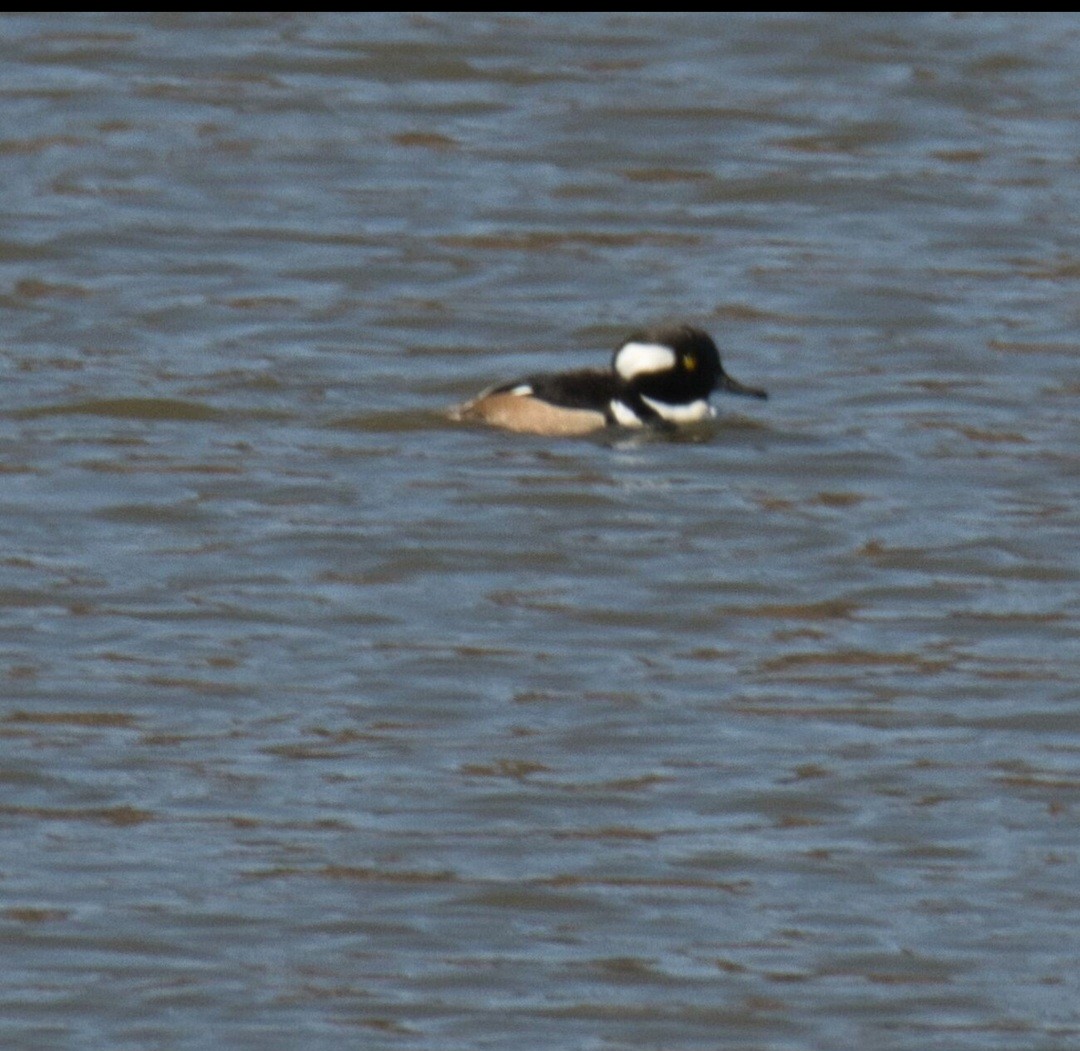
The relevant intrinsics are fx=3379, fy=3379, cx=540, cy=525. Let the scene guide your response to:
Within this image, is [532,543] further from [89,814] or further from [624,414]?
[89,814]

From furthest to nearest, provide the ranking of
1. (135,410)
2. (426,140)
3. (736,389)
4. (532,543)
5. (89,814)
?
(426,140), (736,389), (135,410), (532,543), (89,814)

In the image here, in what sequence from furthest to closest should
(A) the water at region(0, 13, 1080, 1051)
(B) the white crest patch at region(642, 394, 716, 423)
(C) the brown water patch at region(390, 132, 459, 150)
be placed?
1. (C) the brown water patch at region(390, 132, 459, 150)
2. (B) the white crest patch at region(642, 394, 716, 423)
3. (A) the water at region(0, 13, 1080, 1051)

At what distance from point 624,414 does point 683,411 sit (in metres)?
0.25

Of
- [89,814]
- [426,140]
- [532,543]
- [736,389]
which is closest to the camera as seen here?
[89,814]

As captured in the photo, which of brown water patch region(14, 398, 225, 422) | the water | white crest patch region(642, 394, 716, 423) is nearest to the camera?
the water

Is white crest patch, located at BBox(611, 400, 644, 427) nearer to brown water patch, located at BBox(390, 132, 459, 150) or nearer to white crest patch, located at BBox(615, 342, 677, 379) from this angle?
white crest patch, located at BBox(615, 342, 677, 379)

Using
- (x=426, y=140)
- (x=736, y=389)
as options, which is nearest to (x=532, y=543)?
(x=736, y=389)

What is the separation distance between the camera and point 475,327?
15.4 m

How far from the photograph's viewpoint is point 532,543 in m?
11.9

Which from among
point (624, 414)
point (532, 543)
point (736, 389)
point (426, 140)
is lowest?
point (426, 140)

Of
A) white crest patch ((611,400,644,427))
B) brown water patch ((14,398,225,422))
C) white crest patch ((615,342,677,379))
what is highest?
white crest patch ((615,342,677,379))

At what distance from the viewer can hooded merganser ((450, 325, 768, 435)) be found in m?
13.6

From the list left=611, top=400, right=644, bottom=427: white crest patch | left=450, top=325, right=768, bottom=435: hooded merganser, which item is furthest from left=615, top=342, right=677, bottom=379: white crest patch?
left=611, top=400, right=644, bottom=427: white crest patch

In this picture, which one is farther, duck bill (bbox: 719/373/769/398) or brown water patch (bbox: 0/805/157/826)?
duck bill (bbox: 719/373/769/398)
